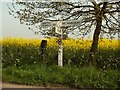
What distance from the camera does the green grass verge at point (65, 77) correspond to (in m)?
9.37

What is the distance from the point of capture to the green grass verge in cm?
937

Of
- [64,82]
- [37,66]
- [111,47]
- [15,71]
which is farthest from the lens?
[111,47]

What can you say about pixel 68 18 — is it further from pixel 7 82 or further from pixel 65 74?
pixel 7 82

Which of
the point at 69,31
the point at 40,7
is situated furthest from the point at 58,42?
the point at 40,7

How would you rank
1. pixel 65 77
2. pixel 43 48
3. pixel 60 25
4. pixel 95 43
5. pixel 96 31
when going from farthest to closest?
pixel 43 48, pixel 95 43, pixel 96 31, pixel 60 25, pixel 65 77

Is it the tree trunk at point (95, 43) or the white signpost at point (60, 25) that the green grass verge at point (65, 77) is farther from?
the tree trunk at point (95, 43)

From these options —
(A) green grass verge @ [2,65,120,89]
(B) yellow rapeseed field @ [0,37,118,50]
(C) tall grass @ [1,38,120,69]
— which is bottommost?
(A) green grass verge @ [2,65,120,89]

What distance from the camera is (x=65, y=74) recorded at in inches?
392

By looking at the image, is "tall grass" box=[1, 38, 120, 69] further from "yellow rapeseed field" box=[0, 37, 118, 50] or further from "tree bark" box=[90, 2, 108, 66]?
"tree bark" box=[90, 2, 108, 66]

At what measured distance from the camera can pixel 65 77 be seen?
9.73m

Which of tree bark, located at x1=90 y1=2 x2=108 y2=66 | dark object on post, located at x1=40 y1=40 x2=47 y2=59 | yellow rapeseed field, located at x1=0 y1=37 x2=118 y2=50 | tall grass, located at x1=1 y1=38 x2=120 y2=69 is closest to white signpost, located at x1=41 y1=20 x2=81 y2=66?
tall grass, located at x1=1 y1=38 x2=120 y2=69

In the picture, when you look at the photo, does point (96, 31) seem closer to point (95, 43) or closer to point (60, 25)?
point (95, 43)

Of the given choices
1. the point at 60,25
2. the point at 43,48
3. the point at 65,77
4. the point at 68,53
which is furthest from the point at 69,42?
the point at 65,77

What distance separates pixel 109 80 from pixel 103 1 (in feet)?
9.49
